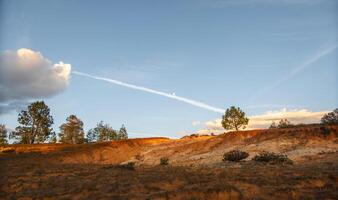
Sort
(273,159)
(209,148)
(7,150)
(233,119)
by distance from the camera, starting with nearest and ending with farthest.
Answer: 1. (273,159)
2. (209,148)
3. (7,150)
4. (233,119)

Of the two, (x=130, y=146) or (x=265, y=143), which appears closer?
(x=265, y=143)

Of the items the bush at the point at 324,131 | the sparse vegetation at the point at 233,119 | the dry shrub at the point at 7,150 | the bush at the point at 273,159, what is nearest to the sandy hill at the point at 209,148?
the bush at the point at 324,131

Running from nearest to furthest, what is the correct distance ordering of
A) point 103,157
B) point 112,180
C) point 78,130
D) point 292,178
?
1. point 292,178
2. point 112,180
3. point 103,157
4. point 78,130

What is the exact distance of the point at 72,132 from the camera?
10219 cm

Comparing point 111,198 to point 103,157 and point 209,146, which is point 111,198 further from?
point 103,157

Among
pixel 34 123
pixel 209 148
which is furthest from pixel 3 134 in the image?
pixel 209 148

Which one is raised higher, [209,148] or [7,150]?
[7,150]

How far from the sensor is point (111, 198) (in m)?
13.3

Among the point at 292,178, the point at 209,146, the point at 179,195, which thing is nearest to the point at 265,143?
the point at 209,146

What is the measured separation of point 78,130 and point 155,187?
91.6 meters

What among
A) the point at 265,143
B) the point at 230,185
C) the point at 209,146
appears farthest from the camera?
the point at 209,146

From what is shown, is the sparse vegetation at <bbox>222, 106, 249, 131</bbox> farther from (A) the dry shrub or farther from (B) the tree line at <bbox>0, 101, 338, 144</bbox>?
(A) the dry shrub

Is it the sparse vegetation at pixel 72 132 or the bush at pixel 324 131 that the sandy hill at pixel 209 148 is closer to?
the bush at pixel 324 131

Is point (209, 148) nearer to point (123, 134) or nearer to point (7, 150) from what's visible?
point (7, 150)
